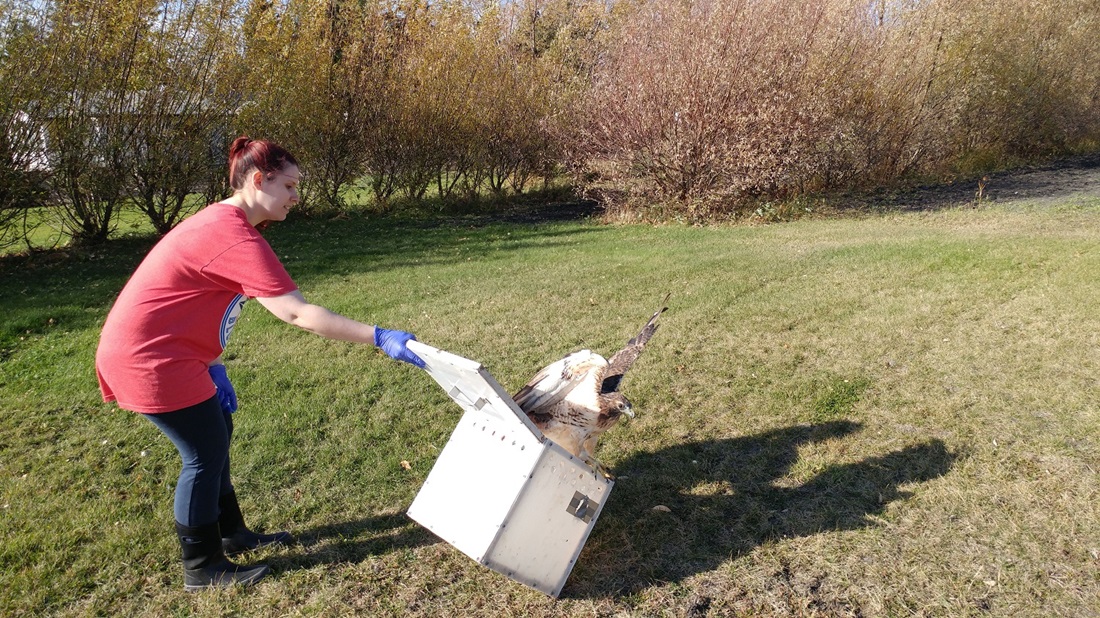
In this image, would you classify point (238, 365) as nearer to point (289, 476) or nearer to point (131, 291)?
point (289, 476)

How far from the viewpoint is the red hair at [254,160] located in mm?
2705

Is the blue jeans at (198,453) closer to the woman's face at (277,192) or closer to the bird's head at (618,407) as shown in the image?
the woman's face at (277,192)

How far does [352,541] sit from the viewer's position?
3.47 m

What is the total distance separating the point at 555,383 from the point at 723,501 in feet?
3.89

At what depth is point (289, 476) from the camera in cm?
408

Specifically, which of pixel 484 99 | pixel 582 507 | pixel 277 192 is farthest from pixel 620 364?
pixel 484 99

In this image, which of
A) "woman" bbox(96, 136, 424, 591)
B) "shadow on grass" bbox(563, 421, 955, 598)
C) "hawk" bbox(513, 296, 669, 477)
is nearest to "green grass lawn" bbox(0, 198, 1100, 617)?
"shadow on grass" bbox(563, 421, 955, 598)

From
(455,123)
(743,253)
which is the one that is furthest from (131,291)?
(455,123)

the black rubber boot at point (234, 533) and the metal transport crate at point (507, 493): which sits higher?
the metal transport crate at point (507, 493)

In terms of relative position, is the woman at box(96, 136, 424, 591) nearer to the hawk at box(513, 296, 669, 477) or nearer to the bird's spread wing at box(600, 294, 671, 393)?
the hawk at box(513, 296, 669, 477)

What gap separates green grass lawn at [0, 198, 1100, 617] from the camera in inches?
121

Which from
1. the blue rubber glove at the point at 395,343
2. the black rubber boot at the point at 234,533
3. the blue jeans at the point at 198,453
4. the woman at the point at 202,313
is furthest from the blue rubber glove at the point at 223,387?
the blue rubber glove at the point at 395,343

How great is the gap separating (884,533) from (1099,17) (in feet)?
78.5

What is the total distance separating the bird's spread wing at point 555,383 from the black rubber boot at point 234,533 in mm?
1410
